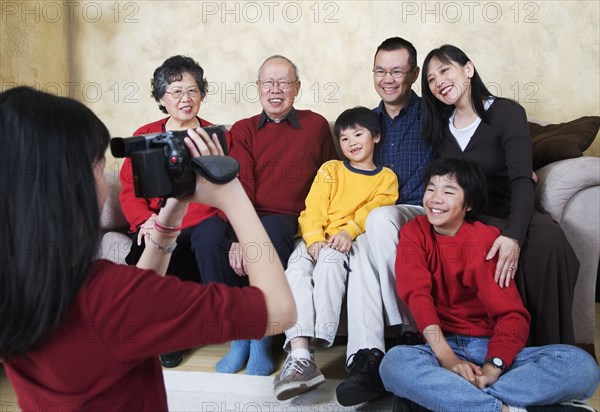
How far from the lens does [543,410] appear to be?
1.71 metres

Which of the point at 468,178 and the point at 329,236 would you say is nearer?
the point at 468,178

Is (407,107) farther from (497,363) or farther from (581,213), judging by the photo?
(497,363)

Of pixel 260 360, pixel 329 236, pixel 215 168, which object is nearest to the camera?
pixel 215 168

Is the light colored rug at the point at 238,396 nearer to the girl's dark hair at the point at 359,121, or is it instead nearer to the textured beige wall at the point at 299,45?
the girl's dark hair at the point at 359,121

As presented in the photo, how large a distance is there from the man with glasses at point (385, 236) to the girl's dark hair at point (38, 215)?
1.24m

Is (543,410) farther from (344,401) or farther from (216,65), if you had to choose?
(216,65)

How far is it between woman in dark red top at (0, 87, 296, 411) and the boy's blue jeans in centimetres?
96

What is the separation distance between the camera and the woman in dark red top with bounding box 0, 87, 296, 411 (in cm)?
78

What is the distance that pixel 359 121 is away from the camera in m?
2.51

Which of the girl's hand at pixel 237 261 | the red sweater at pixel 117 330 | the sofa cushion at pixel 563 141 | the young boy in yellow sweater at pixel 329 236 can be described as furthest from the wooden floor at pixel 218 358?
the red sweater at pixel 117 330

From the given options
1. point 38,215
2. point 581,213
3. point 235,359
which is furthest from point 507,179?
point 38,215

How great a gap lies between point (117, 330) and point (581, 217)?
1899 millimetres

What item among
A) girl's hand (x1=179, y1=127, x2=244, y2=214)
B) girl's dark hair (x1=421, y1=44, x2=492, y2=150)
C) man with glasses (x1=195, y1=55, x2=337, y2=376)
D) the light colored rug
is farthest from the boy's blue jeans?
girl's hand (x1=179, y1=127, x2=244, y2=214)

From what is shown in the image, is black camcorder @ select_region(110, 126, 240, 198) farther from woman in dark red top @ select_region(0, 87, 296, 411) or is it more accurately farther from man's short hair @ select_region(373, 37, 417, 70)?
man's short hair @ select_region(373, 37, 417, 70)
